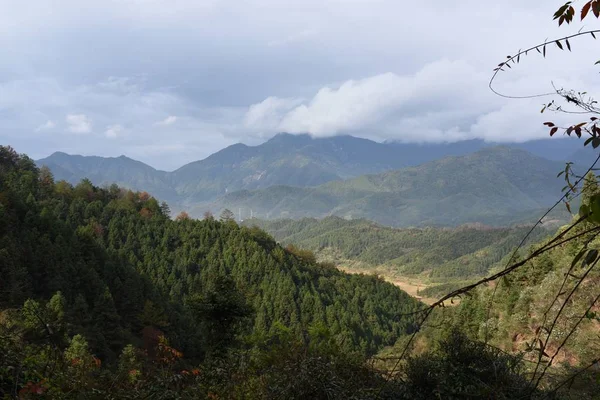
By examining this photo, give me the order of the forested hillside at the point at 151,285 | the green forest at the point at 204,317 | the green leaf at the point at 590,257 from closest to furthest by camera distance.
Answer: the green leaf at the point at 590,257, the green forest at the point at 204,317, the forested hillside at the point at 151,285

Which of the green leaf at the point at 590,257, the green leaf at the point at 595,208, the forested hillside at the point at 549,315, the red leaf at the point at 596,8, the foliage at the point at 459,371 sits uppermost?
the red leaf at the point at 596,8

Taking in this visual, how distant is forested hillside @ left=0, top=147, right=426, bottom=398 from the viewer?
713 inches

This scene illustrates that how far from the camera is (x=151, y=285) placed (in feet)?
152

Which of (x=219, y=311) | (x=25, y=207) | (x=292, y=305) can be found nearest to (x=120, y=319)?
(x=25, y=207)

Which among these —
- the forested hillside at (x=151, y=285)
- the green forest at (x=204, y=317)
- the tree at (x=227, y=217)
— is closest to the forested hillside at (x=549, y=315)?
the green forest at (x=204, y=317)

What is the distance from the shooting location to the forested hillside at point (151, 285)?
18.1 metres

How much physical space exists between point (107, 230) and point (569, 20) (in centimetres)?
7212

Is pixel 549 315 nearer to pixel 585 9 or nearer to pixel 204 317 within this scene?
pixel 204 317

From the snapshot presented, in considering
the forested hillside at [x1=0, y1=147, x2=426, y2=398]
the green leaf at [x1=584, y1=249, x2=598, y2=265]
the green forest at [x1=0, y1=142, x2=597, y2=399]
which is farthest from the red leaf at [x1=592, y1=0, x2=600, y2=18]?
the forested hillside at [x1=0, y1=147, x2=426, y2=398]

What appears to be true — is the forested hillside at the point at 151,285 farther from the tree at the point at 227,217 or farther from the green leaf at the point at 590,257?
the green leaf at the point at 590,257

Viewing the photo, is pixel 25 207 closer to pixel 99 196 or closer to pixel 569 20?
pixel 99 196

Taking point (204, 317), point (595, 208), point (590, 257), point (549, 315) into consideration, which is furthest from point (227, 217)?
point (595, 208)

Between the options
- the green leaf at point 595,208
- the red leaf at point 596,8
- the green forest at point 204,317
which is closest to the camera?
the green leaf at point 595,208

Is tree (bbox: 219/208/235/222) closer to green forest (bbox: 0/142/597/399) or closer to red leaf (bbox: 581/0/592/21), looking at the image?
green forest (bbox: 0/142/597/399)
